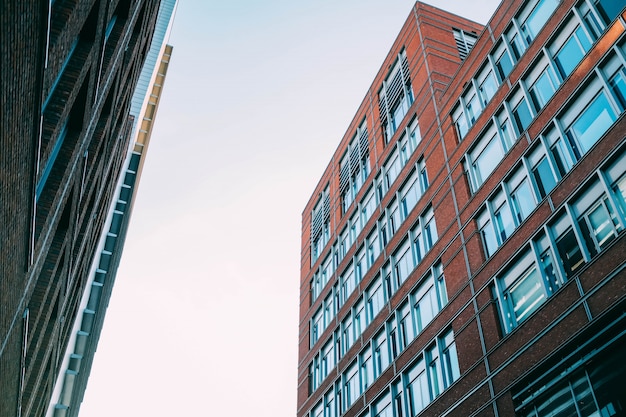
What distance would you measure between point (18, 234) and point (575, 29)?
16.7 metres

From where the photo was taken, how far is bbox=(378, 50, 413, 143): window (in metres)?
31.3

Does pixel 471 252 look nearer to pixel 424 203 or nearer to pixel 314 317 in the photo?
pixel 424 203

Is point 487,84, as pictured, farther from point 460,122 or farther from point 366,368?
point 366,368

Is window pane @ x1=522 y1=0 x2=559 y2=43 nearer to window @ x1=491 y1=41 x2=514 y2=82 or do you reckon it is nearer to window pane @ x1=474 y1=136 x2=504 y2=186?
window @ x1=491 y1=41 x2=514 y2=82

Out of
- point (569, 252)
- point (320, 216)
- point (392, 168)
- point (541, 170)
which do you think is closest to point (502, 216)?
point (541, 170)

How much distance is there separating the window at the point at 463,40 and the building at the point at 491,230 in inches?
3.8

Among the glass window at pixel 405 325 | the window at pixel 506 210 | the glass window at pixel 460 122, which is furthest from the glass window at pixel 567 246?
the glass window at pixel 405 325

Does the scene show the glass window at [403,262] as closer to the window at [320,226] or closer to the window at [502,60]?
the window at [502,60]

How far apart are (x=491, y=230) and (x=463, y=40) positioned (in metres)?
15.4

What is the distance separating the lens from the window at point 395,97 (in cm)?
3130

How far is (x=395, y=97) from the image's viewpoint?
107 feet

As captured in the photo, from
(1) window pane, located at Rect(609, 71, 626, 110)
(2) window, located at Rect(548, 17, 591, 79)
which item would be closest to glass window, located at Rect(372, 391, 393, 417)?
(2) window, located at Rect(548, 17, 591, 79)

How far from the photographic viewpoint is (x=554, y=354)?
15156mm

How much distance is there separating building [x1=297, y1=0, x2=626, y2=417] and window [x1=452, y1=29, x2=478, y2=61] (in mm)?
96
